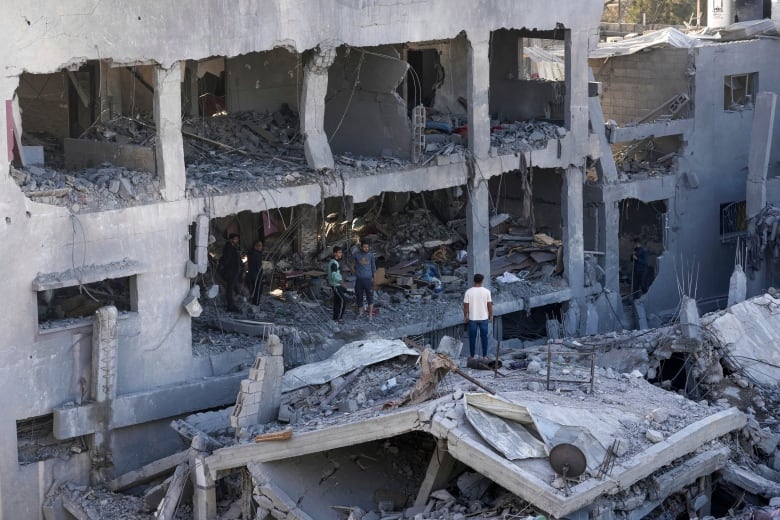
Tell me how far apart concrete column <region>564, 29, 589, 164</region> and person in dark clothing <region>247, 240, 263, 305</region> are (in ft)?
21.4

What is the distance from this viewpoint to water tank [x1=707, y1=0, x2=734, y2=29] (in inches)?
1372

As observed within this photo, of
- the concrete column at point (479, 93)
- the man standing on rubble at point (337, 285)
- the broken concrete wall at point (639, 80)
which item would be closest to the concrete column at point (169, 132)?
the man standing on rubble at point (337, 285)

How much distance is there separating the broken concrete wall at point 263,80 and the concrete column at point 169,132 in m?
5.24

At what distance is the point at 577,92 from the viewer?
27.4m

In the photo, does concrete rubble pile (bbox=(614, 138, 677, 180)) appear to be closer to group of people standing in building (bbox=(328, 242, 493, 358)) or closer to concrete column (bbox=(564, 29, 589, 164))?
concrete column (bbox=(564, 29, 589, 164))

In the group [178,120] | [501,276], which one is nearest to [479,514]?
[178,120]

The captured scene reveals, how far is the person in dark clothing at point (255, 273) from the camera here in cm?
2420

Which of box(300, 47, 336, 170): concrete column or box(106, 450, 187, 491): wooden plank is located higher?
box(300, 47, 336, 170): concrete column

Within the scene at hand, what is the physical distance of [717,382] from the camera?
21.6 meters

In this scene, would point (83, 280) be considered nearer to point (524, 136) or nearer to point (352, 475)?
point (352, 475)

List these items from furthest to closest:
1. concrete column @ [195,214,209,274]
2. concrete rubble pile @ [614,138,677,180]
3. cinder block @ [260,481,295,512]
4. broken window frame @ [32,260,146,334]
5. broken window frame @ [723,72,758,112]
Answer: broken window frame @ [723,72,758,112] → concrete rubble pile @ [614,138,677,180] → concrete column @ [195,214,209,274] → broken window frame @ [32,260,146,334] → cinder block @ [260,481,295,512]

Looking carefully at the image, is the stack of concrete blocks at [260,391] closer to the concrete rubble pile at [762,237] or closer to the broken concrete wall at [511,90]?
the broken concrete wall at [511,90]

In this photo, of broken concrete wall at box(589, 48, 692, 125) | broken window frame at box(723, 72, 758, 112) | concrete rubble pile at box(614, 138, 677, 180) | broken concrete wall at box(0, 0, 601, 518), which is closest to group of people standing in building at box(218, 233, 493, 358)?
broken concrete wall at box(0, 0, 601, 518)

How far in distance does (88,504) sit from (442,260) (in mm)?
9851
